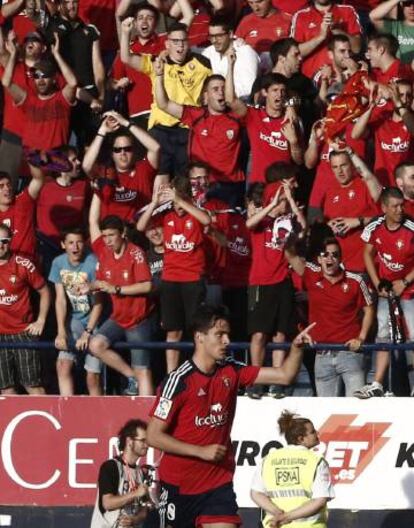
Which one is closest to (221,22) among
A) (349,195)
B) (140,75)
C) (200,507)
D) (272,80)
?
(140,75)

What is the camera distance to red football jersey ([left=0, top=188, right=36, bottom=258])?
51.6 ft

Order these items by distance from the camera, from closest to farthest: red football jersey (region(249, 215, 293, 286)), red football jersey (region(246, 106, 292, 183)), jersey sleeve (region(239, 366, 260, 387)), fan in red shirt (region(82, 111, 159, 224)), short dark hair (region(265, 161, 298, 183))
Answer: jersey sleeve (region(239, 366, 260, 387))
red football jersey (region(249, 215, 293, 286))
short dark hair (region(265, 161, 298, 183))
fan in red shirt (region(82, 111, 159, 224))
red football jersey (region(246, 106, 292, 183))

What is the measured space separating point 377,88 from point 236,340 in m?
2.97

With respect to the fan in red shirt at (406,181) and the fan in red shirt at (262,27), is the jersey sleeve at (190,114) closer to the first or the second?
the fan in red shirt at (262,27)

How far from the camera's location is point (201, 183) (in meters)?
15.4

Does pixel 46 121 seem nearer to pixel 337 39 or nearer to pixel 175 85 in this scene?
pixel 175 85

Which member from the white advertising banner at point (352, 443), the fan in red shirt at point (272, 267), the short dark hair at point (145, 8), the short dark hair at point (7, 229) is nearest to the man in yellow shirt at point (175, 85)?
the short dark hair at point (145, 8)

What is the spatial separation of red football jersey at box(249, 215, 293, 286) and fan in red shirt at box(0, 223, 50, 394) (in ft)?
6.70

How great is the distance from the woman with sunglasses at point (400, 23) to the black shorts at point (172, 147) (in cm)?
286

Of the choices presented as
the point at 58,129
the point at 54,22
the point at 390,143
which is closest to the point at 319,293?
the point at 390,143

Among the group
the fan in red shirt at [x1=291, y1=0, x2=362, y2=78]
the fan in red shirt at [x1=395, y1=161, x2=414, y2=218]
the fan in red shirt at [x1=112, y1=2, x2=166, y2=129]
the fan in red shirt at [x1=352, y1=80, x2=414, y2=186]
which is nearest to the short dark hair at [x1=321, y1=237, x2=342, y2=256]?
the fan in red shirt at [x1=395, y1=161, x2=414, y2=218]

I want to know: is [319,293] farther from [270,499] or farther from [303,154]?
A: [270,499]

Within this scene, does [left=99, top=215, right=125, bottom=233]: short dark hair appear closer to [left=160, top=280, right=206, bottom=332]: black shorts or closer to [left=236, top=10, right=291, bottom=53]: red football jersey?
[left=160, top=280, right=206, bottom=332]: black shorts

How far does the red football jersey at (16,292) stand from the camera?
1509cm
